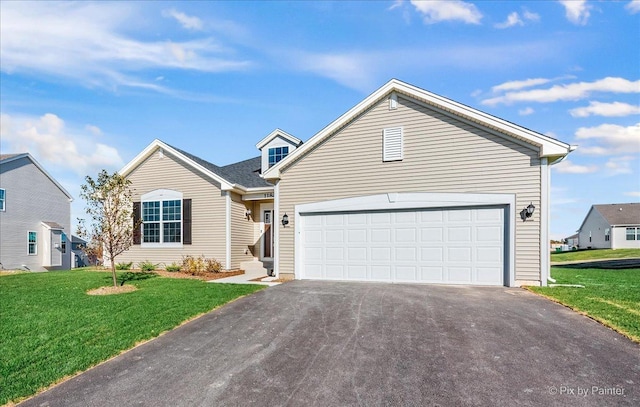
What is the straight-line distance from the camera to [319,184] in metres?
11.3

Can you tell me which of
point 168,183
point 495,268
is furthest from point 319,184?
point 168,183

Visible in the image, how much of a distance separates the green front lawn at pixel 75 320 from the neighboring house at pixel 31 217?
13242 mm

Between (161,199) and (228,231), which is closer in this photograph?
(228,231)

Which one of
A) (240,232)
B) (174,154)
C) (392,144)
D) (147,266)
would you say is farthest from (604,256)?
(147,266)

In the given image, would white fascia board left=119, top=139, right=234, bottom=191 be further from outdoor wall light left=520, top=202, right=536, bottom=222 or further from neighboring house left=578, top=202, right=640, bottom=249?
neighboring house left=578, top=202, right=640, bottom=249

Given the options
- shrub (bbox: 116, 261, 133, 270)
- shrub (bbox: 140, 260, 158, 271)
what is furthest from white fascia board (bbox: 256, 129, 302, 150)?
shrub (bbox: 116, 261, 133, 270)

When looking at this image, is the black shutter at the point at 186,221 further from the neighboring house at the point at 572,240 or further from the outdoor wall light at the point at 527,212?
the neighboring house at the point at 572,240

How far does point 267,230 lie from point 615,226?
1569 inches

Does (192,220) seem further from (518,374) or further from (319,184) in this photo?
(518,374)

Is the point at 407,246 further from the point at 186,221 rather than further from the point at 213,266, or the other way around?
the point at 186,221

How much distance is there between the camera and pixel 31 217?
73.5ft

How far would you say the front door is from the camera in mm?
15531

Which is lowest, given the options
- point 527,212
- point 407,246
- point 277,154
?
point 407,246

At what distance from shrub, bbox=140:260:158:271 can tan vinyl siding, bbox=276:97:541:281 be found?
6834 millimetres
